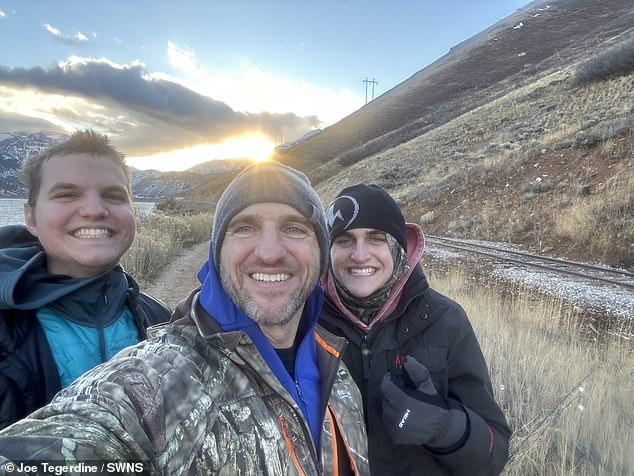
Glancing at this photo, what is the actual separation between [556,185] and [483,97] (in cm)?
3913

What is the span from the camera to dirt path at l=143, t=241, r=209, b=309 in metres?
8.83

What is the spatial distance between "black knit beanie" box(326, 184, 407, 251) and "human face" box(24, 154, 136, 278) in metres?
1.24

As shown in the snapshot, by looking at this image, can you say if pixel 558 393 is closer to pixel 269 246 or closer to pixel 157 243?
pixel 269 246

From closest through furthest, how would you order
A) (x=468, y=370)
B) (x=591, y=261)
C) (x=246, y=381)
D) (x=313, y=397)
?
(x=246, y=381) → (x=313, y=397) → (x=468, y=370) → (x=591, y=261)

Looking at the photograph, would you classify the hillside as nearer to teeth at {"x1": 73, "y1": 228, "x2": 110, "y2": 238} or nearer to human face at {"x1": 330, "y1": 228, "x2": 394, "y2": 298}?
human face at {"x1": 330, "y1": 228, "x2": 394, "y2": 298}

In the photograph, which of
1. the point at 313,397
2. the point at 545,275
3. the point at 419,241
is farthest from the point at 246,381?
the point at 545,275

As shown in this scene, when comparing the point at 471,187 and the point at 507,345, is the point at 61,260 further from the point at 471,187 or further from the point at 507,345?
the point at 471,187

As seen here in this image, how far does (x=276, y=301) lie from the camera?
177 cm

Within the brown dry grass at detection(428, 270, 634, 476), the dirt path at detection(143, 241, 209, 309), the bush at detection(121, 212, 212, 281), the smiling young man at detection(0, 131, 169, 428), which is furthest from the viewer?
the bush at detection(121, 212, 212, 281)

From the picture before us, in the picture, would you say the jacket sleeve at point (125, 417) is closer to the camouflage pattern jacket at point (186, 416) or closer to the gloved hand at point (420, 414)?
the camouflage pattern jacket at point (186, 416)

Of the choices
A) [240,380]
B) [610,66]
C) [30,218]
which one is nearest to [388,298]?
[240,380]

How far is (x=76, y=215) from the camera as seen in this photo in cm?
194

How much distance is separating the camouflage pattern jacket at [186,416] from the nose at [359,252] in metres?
0.94

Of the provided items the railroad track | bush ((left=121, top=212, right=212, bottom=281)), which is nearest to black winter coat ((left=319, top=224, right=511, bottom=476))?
the railroad track
